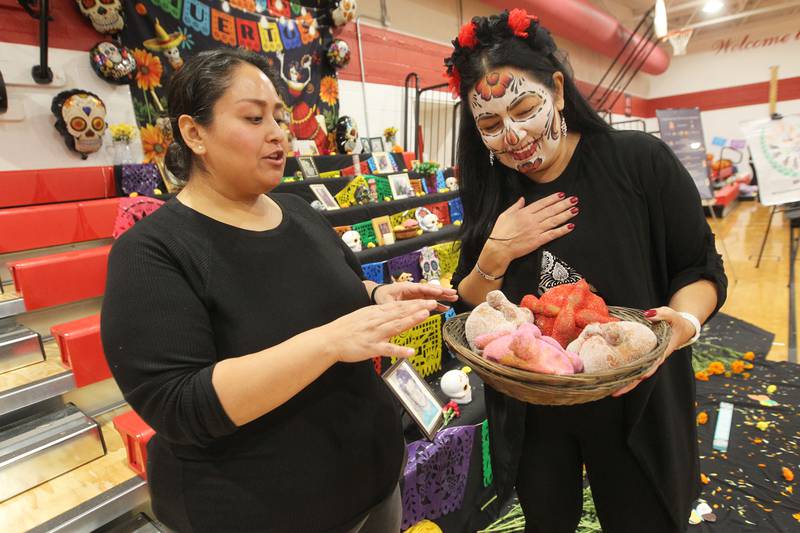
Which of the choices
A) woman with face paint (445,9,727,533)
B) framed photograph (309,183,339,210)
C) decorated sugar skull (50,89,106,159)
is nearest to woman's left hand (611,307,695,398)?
woman with face paint (445,9,727,533)

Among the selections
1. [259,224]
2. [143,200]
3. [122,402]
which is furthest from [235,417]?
[143,200]

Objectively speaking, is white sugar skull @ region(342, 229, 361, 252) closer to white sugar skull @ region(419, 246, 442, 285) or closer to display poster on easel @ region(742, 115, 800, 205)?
white sugar skull @ region(419, 246, 442, 285)

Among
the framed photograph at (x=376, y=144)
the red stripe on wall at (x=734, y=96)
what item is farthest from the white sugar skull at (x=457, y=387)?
the red stripe on wall at (x=734, y=96)

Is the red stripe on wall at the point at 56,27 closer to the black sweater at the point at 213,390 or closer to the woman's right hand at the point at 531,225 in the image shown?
the black sweater at the point at 213,390

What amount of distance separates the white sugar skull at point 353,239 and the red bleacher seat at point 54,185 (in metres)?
1.45

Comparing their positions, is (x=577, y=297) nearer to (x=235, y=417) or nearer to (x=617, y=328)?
(x=617, y=328)

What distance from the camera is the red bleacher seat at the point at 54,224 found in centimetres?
206

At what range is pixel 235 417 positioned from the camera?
0.70 metres

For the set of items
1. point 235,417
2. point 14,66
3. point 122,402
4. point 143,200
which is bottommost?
point 122,402

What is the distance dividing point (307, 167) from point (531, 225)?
267cm

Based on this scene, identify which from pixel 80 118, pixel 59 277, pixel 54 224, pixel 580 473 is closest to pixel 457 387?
pixel 580 473

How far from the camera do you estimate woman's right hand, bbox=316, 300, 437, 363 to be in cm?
72

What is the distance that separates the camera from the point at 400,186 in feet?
11.4

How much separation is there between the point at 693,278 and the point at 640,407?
295mm
